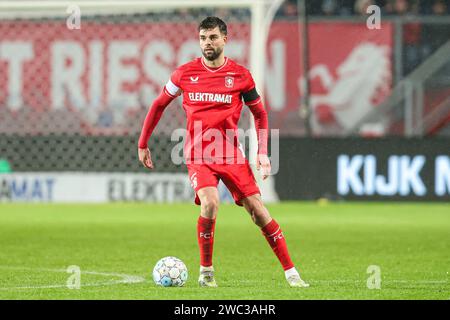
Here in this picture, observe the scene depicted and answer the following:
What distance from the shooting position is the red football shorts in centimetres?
838

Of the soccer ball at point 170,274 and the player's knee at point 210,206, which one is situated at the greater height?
the player's knee at point 210,206

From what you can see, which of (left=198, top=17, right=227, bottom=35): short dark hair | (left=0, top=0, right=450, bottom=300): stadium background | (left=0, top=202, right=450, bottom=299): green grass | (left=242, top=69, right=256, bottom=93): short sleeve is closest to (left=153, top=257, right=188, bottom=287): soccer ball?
(left=0, top=202, right=450, bottom=299): green grass

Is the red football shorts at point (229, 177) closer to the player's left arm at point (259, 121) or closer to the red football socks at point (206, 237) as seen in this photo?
the player's left arm at point (259, 121)

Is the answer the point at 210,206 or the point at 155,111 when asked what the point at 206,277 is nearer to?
the point at 210,206

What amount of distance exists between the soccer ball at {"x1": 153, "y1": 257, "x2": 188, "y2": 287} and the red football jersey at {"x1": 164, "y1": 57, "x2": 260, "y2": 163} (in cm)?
77

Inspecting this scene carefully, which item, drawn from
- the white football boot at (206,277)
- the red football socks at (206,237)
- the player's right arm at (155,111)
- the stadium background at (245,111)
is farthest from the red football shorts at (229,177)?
the stadium background at (245,111)

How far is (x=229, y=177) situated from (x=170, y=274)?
0.80 meters

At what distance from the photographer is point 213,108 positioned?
8.46m

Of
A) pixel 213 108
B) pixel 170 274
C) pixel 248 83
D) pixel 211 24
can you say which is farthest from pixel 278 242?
pixel 211 24

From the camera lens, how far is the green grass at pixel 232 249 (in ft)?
26.3

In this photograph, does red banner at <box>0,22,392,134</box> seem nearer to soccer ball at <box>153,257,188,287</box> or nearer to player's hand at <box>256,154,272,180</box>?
player's hand at <box>256,154,272,180</box>

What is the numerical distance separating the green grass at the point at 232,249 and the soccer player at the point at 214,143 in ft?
1.30

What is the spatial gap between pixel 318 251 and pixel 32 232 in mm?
3657
